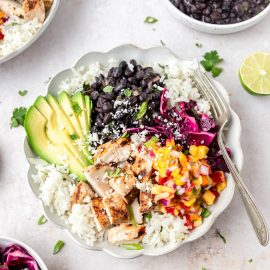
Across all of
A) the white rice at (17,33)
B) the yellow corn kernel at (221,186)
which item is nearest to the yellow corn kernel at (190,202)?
the yellow corn kernel at (221,186)

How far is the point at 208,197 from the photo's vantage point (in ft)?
11.8

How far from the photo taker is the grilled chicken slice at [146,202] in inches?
136

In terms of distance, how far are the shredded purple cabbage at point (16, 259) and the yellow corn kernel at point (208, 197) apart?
3.74ft

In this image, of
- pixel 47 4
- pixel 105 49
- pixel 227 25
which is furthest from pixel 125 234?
pixel 47 4

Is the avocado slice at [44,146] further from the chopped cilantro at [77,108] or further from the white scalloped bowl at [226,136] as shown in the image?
the chopped cilantro at [77,108]

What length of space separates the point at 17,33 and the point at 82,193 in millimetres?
1273

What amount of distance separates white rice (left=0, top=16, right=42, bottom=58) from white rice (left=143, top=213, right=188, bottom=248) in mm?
1544

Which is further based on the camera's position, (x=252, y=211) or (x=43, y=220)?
(x=43, y=220)

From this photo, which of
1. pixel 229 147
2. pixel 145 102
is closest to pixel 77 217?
pixel 145 102

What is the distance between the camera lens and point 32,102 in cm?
414

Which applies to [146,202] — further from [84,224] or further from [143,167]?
[84,224]

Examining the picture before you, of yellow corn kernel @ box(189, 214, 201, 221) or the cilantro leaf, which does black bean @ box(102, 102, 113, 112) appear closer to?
the cilantro leaf

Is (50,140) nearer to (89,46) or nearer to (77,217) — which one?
(77,217)

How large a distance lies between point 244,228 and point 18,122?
1.75 metres
